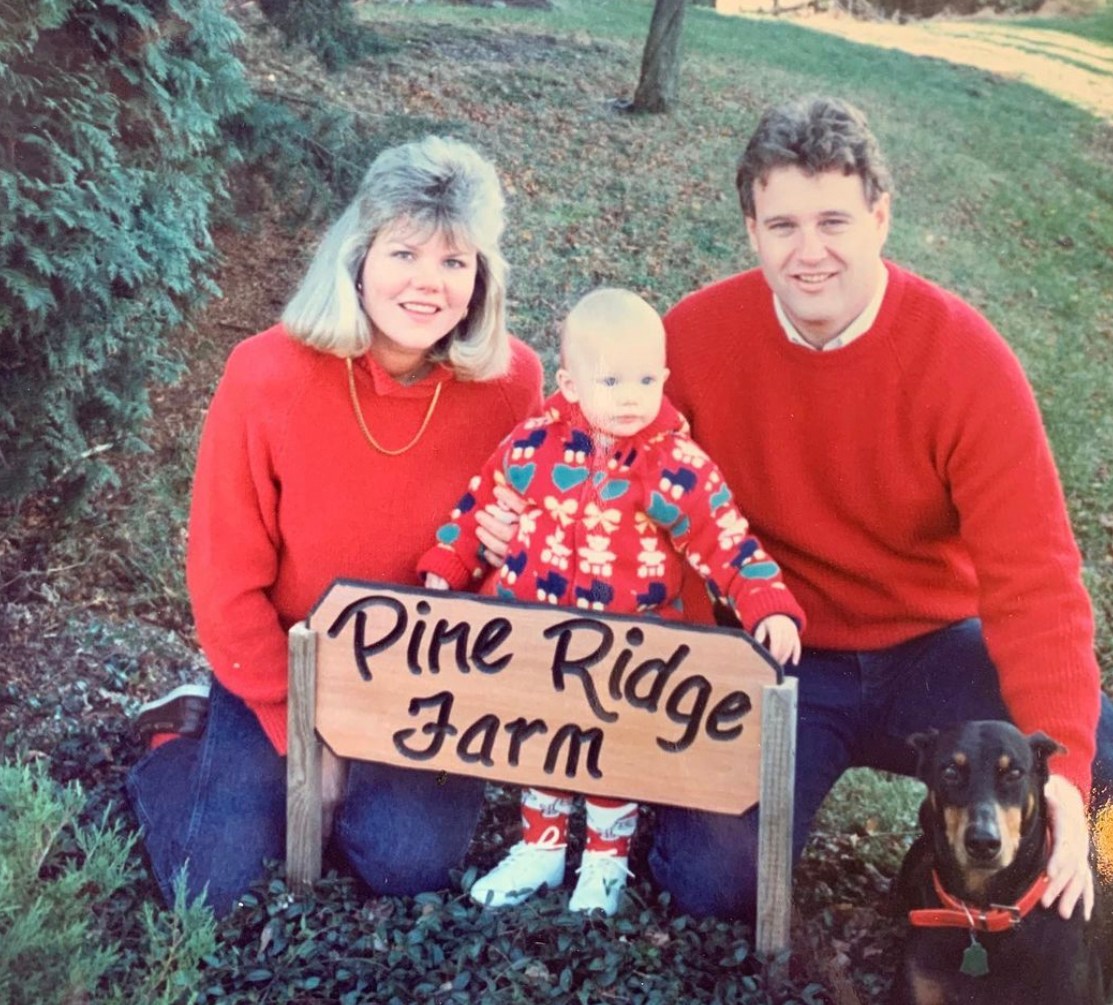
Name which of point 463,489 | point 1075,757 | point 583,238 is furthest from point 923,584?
point 583,238

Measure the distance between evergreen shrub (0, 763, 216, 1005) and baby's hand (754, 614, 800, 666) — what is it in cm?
124

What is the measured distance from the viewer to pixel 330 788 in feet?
9.52

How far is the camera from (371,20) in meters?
9.85

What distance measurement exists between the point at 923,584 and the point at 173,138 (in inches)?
116

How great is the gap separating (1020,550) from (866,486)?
395mm

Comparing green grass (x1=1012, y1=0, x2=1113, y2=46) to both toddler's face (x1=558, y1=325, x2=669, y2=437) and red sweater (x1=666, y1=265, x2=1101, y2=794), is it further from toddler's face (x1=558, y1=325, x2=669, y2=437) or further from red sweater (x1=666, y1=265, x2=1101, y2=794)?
toddler's face (x1=558, y1=325, x2=669, y2=437)

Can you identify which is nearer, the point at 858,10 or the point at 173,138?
the point at 173,138

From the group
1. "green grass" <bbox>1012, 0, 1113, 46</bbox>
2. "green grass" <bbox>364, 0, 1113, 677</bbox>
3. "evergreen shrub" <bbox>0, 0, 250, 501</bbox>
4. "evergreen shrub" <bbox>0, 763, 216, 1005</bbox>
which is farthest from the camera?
"green grass" <bbox>364, 0, 1113, 677</bbox>

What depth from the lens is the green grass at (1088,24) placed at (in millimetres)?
6242

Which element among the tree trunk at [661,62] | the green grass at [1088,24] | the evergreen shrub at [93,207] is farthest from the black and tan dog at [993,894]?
the tree trunk at [661,62]

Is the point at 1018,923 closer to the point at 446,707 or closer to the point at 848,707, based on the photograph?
the point at 848,707

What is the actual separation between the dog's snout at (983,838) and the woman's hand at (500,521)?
1142mm

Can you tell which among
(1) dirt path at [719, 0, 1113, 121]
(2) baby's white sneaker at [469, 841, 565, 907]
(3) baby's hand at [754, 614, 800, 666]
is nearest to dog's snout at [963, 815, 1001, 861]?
(3) baby's hand at [754, 614, 800, 666]

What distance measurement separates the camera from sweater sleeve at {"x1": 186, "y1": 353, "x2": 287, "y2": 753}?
2.86 metres
